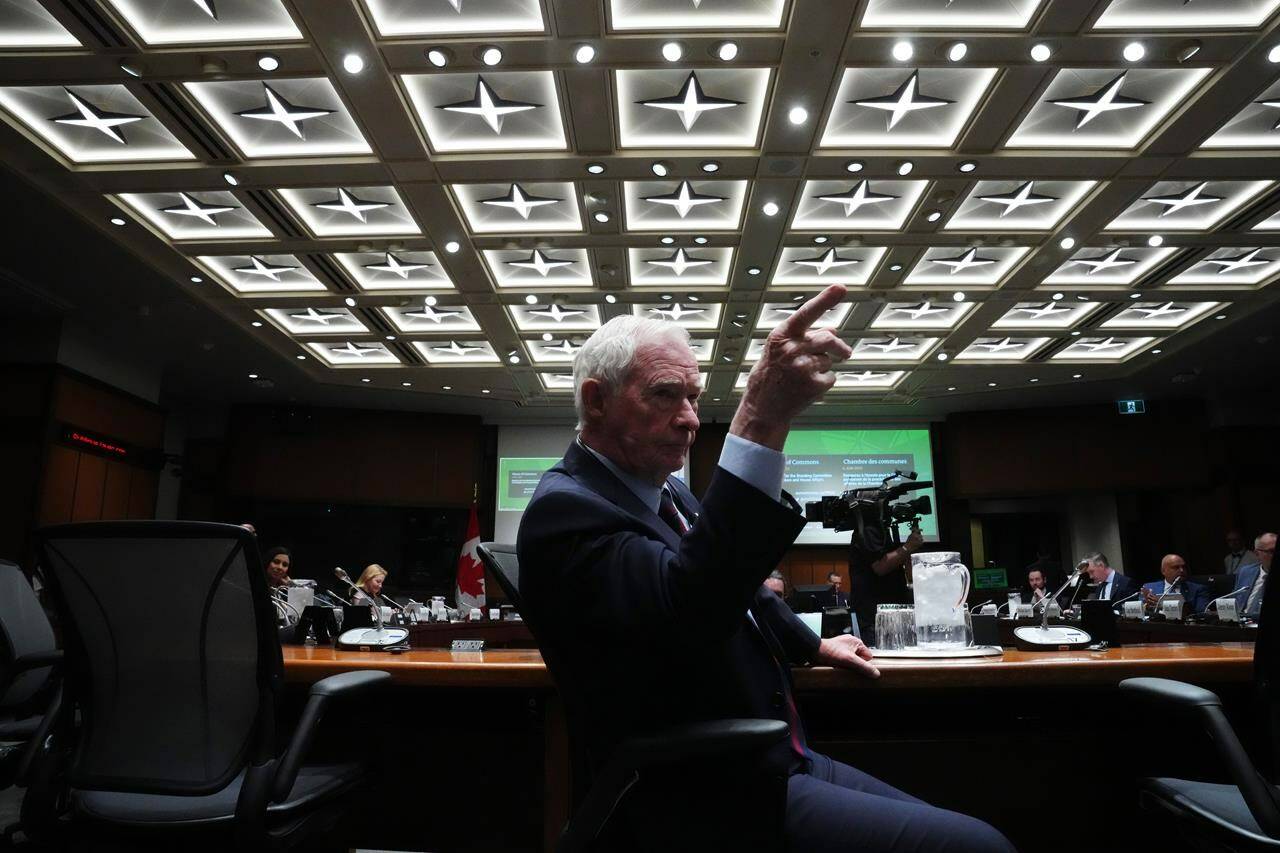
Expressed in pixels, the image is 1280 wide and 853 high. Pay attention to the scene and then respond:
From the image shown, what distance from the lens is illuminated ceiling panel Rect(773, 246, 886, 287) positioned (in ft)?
22.9

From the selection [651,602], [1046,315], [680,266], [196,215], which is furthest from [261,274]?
[1046,315]

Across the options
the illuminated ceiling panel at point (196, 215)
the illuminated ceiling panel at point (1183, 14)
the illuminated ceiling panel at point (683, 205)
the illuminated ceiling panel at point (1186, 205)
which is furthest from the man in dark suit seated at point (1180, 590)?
the illuminated ceiling panel at point (196, 215)

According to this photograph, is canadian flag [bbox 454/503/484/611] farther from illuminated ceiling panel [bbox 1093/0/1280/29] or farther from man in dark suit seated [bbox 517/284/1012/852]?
man in dark suit seated [bbox 517/284/1012/852]

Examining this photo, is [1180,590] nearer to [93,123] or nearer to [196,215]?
[196,215]

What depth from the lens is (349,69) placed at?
451 cm

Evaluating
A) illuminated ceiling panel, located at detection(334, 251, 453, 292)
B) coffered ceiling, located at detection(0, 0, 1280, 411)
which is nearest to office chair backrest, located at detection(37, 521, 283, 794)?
coffered ceiling, located at detection(0, 0, 1280, 411)

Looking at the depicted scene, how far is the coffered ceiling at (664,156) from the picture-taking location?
4301mm

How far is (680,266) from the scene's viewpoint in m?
7.22

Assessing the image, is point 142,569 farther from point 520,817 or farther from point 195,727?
point 520,817

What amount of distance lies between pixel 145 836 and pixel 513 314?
6.96m

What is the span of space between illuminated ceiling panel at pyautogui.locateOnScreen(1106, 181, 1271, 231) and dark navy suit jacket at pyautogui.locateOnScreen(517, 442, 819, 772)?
633 cm

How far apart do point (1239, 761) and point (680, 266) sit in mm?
6310

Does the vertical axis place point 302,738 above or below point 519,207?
below

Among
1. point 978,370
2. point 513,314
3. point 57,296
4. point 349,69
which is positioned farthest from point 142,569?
point 978,370
